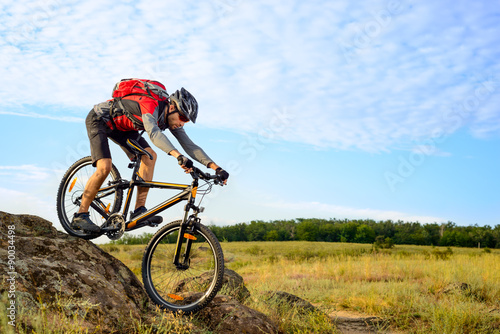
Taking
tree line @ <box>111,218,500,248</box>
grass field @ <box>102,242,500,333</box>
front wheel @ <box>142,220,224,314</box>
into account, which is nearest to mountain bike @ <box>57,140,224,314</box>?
front wheel @ <box>142,220,224,314</box>

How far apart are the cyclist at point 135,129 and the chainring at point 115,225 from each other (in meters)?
0.18

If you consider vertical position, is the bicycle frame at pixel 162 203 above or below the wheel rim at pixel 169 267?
above

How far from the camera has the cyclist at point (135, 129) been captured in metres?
5.89

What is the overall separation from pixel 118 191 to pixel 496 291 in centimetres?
1043

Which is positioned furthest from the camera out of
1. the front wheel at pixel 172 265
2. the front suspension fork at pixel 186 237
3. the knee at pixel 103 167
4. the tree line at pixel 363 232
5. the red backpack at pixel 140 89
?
the tree line at pixel 363 232

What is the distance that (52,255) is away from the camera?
16.6ft

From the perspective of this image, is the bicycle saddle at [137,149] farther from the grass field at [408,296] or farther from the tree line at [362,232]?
the tree line at [362,232]

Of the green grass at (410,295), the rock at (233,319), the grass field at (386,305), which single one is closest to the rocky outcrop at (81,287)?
the rock at (233,319)

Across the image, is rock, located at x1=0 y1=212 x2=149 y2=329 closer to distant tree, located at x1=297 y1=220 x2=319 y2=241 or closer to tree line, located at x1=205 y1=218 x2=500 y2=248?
tree line, located at x1=205 y1=218 x2=500 y2=248

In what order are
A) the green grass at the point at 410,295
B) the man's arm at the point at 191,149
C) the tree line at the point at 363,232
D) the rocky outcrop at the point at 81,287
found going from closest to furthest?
the rocky outcrop at the point at 81,287 < the man's arm at the point at 191,149 < the green grass at the point at 410,295 < the tree line at the point at 363,232

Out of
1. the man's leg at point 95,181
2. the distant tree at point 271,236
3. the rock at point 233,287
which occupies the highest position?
the man's leg at point 95,181

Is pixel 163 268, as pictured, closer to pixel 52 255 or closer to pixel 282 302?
pixel 52 255

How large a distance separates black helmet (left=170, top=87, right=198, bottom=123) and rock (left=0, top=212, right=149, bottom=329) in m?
2.37

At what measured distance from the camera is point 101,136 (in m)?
6.37
